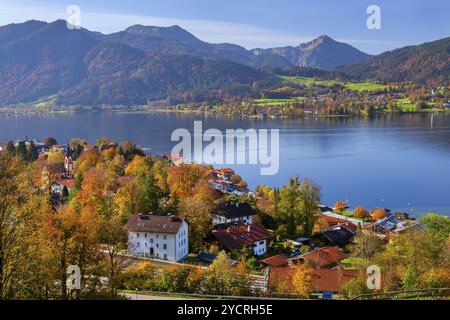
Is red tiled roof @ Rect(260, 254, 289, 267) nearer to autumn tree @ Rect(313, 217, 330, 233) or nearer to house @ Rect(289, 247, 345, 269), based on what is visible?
house @ Rect(289, 247, 345, 269)

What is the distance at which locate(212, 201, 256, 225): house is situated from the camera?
25.2 meters

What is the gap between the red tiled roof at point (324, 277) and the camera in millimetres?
15695

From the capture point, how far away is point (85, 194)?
23891 mm

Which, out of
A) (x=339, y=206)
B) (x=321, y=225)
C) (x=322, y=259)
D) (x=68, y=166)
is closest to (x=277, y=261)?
(x=322, y=259)

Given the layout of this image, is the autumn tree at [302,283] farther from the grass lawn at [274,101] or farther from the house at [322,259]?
the grass lawn at [274,101]

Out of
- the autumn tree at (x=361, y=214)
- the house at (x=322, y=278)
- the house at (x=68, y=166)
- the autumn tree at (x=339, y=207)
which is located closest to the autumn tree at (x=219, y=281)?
the house at (x=322, y=278)

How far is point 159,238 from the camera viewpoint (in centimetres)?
1988

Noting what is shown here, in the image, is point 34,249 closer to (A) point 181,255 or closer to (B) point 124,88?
(A) point 181,255

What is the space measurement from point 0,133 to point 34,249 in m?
86.6

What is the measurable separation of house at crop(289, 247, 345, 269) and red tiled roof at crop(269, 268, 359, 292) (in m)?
1.64

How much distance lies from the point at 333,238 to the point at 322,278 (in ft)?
29.4
